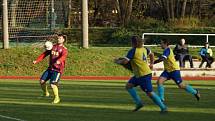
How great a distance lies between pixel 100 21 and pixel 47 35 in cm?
3156

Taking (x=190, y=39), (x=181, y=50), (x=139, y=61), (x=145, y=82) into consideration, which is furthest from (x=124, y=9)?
(x=145, y=82)

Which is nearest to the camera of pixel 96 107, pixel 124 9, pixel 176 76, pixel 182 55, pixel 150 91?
pixel 150 91

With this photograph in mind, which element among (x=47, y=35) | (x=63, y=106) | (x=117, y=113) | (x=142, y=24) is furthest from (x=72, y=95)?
(x=142, y=24)

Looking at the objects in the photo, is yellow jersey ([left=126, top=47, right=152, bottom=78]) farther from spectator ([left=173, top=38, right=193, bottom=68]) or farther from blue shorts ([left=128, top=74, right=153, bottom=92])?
spectator ([left=173, top=38, right=193, bottom=68])

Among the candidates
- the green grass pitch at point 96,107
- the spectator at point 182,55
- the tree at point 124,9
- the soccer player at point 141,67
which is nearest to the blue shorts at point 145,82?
the soccer player at point 141,67

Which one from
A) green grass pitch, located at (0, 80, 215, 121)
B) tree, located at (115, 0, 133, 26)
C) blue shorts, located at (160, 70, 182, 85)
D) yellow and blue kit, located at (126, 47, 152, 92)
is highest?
tree, located at (115, 0, 133, 26)

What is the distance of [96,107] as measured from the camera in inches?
619

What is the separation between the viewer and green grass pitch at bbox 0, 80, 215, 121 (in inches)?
537

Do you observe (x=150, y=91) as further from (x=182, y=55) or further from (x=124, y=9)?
(x=124, y=9)

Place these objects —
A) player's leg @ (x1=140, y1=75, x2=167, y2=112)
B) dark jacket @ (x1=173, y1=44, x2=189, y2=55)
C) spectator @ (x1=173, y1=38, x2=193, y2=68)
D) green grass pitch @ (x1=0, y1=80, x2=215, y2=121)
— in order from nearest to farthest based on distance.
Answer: green grass pitch @ (x1=0, y1=80, x2=215, y2=121) < player's leg @ (x1=140, y1=75, x2=167, y2=112) < spectator @ (x1=173, y1=38, x2=193, y2=68) < dark jacket @ (x1=173, y1=44, x2=189, y2=55)

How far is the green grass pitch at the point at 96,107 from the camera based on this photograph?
13.6m

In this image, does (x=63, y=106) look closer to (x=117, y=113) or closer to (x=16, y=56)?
(x=117, y=113)

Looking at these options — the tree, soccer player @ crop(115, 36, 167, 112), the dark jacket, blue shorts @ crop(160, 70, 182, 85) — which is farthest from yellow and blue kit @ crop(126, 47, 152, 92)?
the tree

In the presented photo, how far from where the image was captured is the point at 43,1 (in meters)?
37.9
